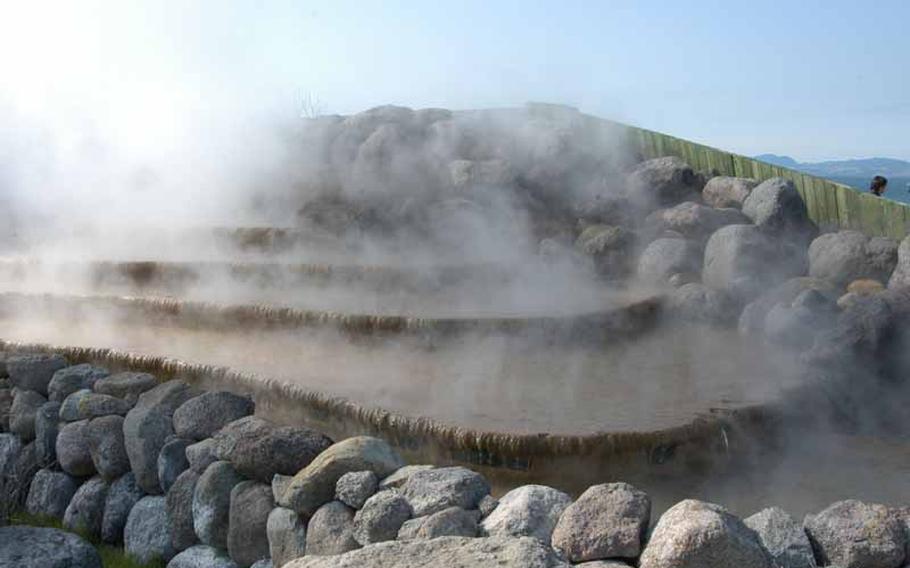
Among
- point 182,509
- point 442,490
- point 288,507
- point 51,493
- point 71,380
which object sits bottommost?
point 51,493

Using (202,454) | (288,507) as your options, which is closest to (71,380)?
(202,454)

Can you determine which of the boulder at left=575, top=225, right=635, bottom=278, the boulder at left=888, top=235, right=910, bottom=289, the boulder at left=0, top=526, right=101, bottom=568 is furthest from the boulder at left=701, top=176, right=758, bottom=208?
the boulder at left=0, top=526, right=101, bottom=568

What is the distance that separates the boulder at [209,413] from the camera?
4.76 metres

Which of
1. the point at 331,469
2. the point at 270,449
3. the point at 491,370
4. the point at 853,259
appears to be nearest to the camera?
the point at 331,469

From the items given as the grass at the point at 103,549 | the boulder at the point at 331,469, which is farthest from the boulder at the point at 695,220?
the grass at the point at 103,549

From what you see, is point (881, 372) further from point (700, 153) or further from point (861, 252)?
point (700, 153)

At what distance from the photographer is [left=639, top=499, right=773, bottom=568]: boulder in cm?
293

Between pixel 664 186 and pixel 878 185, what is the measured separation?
2405 millimetres

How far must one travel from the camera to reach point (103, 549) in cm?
513

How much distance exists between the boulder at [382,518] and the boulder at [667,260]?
4.32 metres

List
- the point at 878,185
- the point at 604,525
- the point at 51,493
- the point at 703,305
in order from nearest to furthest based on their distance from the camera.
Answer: the point at 604,525, the point at 51,493, the point at 703,305, the point at 878,185

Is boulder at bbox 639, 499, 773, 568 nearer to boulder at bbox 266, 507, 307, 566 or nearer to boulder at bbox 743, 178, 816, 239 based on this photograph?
boulder at bbox 266, 507, 307, 566

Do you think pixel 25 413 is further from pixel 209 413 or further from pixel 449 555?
pixel 449 555

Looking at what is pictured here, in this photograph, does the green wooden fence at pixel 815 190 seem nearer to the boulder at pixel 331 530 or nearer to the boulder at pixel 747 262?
the boulder at pixel 747 262
